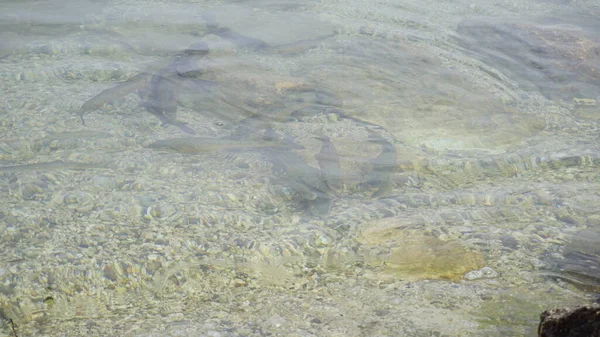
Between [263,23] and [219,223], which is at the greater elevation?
[263,23]

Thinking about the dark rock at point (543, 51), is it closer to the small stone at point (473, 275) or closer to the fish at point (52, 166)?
the small stone at point (473, 275)

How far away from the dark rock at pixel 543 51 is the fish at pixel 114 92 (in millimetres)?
4437

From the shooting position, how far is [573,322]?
197 cm

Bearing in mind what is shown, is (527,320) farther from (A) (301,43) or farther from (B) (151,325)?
(A) (301,43)

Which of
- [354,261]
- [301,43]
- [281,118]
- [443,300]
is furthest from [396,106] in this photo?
[443,300]

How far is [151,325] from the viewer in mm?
2746

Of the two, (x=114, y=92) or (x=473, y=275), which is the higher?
(x=114, y=92)

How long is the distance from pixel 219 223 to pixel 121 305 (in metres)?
0.99

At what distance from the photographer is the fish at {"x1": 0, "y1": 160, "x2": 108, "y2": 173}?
4.22 m

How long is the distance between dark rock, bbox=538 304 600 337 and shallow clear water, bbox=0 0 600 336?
0.42m

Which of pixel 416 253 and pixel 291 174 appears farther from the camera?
pixel 291 174

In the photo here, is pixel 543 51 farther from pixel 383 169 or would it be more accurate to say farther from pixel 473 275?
pixel 473 275

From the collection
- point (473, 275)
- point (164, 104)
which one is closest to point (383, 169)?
point (473, 275)

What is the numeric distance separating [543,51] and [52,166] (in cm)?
651
